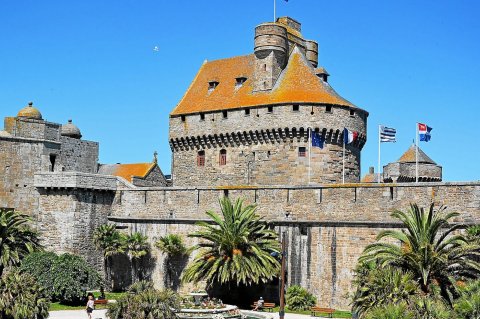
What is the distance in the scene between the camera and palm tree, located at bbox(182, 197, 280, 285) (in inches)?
1329

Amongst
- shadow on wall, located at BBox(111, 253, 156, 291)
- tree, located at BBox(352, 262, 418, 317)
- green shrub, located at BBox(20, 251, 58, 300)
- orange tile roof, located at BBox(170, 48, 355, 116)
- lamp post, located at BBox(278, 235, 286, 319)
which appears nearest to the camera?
tree, located at BBox(352, 262, 418, 317)

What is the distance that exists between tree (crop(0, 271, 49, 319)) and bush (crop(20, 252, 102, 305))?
766 centimetres

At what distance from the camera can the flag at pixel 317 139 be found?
42781 millimetres

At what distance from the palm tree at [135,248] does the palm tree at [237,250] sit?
18.2 feet

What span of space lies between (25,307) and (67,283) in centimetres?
928

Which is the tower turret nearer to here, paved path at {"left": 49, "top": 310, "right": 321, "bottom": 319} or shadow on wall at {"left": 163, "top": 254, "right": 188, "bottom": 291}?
shadow on wall at {"left": 163, "top": 254, "right": 188, "bottom": 291}

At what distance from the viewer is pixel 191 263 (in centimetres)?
3831

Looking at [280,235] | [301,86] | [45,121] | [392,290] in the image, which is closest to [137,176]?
[45,121]

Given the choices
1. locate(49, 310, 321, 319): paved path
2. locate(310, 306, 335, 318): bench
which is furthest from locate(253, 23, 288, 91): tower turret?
locate(49, 310, 321, 319): paved path

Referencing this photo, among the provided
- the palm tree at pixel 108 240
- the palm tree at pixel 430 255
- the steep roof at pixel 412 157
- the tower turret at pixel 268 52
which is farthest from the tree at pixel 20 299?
the steep roof at pixel 412 157

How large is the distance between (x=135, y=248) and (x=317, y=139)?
38.8 feet

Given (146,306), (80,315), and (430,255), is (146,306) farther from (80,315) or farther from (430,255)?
(430,255)

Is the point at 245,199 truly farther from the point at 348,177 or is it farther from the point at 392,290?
the point at 392,290

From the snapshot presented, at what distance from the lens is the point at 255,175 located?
149 ft
